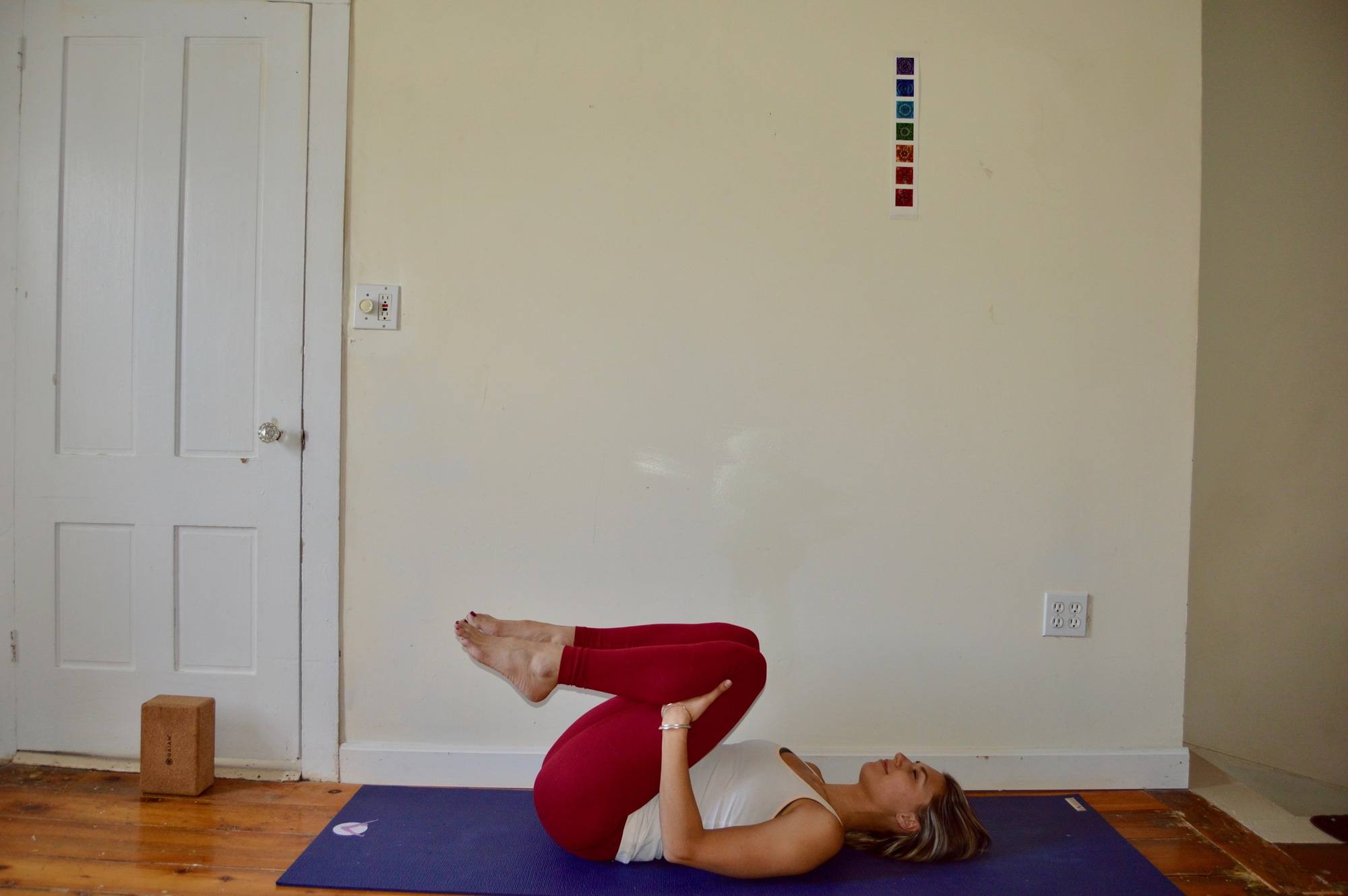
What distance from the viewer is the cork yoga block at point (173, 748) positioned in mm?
2107

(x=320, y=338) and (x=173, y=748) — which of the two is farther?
(x=320, y=338)

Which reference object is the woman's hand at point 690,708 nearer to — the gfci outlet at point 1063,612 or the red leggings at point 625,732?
the red leggings at point 625,732

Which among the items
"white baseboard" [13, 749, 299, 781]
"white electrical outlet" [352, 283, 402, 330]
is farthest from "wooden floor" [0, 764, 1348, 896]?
"white electrical outlet" [352, 283, 402, 330]

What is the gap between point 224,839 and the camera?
6.27 feet

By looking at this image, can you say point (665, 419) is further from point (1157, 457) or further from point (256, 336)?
point (1157, 457)

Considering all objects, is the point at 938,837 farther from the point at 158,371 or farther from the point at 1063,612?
the point at 158,371

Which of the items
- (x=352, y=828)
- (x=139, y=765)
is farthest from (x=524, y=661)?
(x=139, y=765)

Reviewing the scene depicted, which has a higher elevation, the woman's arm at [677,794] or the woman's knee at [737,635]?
the woman's knee at [737,635]

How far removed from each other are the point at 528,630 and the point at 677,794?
548mm

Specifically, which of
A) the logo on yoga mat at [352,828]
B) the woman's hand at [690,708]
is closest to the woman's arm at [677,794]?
the woman's hand at [690,708]

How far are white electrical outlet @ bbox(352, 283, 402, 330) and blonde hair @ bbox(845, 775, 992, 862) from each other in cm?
184

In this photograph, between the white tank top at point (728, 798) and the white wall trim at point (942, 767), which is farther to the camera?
the white wall trim at point (942, 767)

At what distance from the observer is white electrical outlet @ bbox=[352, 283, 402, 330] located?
226 cm

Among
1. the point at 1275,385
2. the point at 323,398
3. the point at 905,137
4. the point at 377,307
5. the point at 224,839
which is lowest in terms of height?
the point at 224,839
